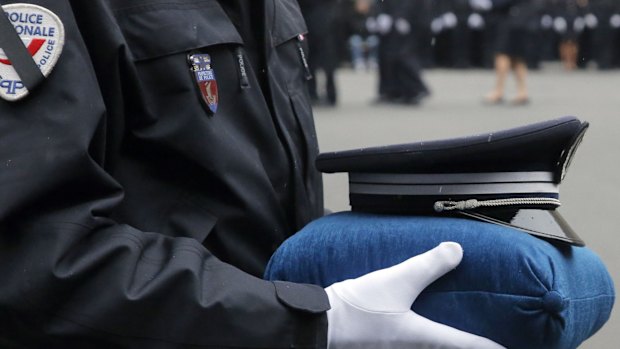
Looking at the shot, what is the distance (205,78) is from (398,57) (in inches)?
425

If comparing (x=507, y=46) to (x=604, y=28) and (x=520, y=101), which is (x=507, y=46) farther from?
(x=604, y=28)

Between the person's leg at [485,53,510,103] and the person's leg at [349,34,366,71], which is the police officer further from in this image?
the person's leg at [349,34,366,71]

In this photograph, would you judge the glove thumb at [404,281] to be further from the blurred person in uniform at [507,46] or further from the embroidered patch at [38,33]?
the blurred person in uniform at [507,46]

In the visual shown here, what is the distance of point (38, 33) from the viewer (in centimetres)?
116

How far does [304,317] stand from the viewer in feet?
3.98

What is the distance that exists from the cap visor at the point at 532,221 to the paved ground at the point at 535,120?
29cm

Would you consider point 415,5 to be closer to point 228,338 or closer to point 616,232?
point 616,232

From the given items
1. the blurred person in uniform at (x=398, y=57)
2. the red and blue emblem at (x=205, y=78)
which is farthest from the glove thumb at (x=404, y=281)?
the blurred person in uniform at (x=398, y=57)

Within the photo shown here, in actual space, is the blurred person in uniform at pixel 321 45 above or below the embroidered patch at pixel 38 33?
below

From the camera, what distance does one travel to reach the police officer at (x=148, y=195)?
113 centimetres

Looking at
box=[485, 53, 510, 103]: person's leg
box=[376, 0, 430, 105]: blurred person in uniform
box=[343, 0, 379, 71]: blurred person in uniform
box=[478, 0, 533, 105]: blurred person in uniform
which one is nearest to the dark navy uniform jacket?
box=[478, 0, 533, 105]: blurred person in uniform

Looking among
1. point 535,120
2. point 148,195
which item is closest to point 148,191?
point 148,195

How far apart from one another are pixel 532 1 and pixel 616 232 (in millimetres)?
9151

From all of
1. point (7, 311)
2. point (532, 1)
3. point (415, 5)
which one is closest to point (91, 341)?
point (7, 311)
